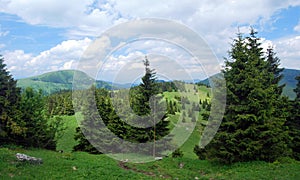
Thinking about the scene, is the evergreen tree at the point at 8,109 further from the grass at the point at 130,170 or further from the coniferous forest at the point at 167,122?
the grass at the point at 130,170

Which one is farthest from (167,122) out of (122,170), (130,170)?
(122,170)

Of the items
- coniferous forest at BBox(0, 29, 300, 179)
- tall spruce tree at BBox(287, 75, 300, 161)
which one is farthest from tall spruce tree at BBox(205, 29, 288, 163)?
tall spruce tree at BBox(287, 75, 300, 161)

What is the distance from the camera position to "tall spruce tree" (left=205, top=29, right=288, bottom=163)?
23031 mm

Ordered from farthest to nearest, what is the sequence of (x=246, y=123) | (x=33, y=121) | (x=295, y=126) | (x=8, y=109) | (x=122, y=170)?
(x=295, y=126) → (x=33, y=121) → (x=8, y=109) → (x=246, y=123) → (x=122, y=170)

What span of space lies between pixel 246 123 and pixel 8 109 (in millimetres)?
22909

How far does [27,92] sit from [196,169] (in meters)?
19.1

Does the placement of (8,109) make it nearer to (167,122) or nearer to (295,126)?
(167,122)

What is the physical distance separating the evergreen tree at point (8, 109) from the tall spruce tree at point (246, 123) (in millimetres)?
18806

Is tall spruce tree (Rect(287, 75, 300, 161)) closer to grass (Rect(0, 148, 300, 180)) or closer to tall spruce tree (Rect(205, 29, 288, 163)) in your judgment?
tall spruce tree (Rect(205, 29, 288, 163))

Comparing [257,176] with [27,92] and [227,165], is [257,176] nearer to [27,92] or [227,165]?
[227,165]

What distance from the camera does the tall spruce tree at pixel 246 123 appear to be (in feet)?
75.6

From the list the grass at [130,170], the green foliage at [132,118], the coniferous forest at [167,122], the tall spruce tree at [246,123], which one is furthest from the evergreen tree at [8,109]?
the tall spruce tree at [246,123]

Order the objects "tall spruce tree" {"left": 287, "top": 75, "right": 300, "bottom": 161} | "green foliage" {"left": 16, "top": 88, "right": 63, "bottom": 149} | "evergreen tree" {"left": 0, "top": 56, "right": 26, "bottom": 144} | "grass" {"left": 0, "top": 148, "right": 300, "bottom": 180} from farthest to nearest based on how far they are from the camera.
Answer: "tall spruce tree" {"left": 287, "top": 75, "right": 300, "bottom": 161}
"green foliage" {"left": 16, "top": 88, "right": 63, "bottom": 149}
"evergreen tree" {"left": 0, "top": 56, "right": 26, "bottom": 144}
"grass" {"left": 0, "top": 148, "right": 300, "bottom": 180}

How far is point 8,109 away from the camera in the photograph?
28.2 m
